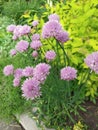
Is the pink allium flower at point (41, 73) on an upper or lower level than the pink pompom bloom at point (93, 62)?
lower

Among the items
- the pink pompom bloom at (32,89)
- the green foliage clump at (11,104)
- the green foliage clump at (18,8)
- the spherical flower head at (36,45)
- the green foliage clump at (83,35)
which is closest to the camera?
the pink pompom bloom at (32,89)

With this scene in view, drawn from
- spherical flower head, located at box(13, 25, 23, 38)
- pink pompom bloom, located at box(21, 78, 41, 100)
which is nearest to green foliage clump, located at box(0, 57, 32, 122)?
spherical flower head, located at box(13, 25, 23, 38)

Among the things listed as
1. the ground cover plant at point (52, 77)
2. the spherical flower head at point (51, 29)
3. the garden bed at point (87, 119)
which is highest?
the spherical flower head at point (51, 29)

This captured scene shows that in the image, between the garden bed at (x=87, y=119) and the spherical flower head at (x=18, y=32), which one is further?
the garden bed at (x=87, y=119)

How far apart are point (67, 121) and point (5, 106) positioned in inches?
30.8

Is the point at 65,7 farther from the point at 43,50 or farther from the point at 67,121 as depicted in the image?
the point at 67,121

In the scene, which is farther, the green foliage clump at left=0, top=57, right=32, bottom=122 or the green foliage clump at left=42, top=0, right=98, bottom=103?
the green foliage clump at left=0, top=57, right=32, bottom=122

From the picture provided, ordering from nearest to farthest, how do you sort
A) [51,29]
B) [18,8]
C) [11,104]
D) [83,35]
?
[51,29]
[83,35]
[11,104]
[18,8]

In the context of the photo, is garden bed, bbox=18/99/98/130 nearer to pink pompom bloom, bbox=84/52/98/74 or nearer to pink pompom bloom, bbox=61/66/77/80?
pink pompom bloom, bbox=61/66/77/80

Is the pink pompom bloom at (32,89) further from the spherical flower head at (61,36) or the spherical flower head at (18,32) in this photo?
the spherical flower head at (18,32)

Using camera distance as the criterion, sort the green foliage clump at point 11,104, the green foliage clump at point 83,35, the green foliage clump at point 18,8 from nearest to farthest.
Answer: the green foliage clump at point 83,35
the green foliage clump at point 11,104
the green foliage clump at point 18,8

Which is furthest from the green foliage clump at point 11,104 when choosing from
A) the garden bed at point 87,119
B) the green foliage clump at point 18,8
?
the green foliage clump at point 18,8

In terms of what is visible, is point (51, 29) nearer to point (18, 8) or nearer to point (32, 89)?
point (32, 89)

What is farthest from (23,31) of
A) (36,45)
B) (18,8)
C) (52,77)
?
(18,8)
